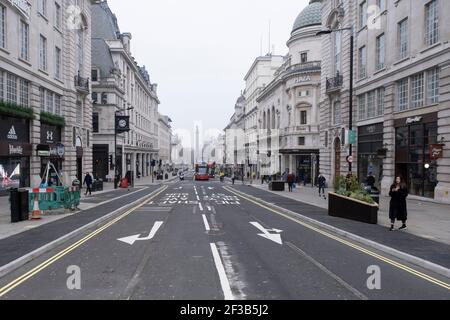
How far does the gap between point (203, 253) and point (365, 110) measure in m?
27.2

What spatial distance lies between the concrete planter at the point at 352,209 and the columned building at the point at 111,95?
112ft

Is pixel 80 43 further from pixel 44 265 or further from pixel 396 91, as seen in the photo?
pixel 44 265

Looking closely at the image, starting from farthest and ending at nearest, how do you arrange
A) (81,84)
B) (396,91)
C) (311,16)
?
(311,16) → (81,84) → (396,91)

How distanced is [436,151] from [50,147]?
27808 millimetres

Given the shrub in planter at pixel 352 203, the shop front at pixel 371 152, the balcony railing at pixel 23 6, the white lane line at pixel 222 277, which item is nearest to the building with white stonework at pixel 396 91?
the shop front at pixel 371 152

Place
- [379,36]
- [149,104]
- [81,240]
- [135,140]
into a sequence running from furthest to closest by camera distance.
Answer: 1. [149,104]
2. [135,140]
3. [379,36]
4. [81,240]

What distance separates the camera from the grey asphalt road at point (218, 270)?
6426 mm

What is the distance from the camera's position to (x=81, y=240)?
1112 cm

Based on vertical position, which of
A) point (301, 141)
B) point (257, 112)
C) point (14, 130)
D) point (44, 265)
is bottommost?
point (44, 265)

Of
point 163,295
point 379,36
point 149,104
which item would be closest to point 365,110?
point 379,36

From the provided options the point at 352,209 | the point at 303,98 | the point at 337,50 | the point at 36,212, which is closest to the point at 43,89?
the point at 36,212

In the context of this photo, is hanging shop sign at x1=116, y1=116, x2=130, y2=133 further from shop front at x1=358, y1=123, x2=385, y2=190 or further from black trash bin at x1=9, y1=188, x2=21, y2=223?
black trash bin at x1=9, y1=188, x2=21, y2=223

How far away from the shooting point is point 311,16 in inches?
2195
